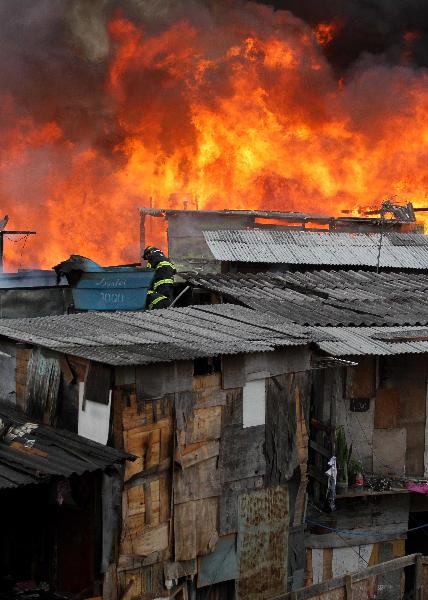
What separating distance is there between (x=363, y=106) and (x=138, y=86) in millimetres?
9008

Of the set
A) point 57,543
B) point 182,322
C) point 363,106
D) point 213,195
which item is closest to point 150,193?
point 213,195

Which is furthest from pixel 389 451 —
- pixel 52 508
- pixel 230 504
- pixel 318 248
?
pixel 318 248

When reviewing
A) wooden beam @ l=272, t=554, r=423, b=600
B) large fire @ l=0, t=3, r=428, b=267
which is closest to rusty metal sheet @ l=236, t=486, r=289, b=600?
wooden beam @ l=272, t=554, r=423, b=600

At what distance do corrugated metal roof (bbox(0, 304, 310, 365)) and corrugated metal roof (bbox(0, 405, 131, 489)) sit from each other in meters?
1.14

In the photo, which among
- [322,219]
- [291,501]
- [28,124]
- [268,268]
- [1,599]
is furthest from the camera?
[28,124]

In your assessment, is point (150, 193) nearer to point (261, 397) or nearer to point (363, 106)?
point (363, 106)

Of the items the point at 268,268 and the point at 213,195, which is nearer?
the point at 268,268

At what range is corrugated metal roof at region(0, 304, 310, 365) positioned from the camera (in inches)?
452

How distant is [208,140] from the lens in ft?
114

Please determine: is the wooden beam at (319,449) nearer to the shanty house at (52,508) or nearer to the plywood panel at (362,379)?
the plywood panel at (362,379)

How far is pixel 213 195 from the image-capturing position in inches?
1368

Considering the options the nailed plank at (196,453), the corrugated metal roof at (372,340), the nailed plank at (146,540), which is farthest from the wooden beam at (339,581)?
the corrugated metal roof at (372,340)

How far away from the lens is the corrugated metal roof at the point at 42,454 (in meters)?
10.2

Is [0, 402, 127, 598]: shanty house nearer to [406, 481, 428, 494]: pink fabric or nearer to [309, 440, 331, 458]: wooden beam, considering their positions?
[309, 440, 331, 458]: wooden beam
